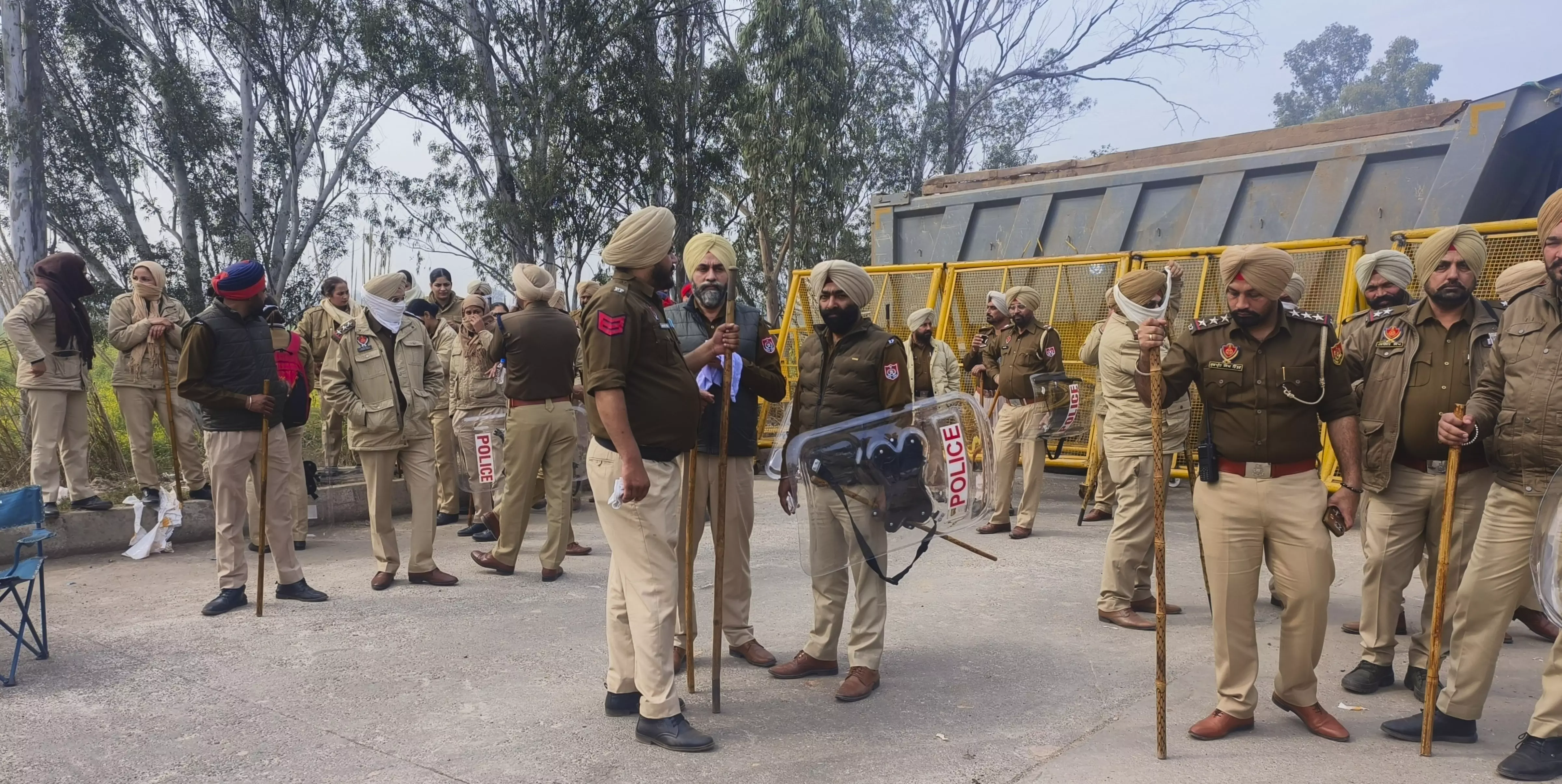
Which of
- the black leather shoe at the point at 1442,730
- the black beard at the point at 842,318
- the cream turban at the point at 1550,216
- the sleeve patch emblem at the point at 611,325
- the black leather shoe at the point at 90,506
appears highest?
the cream turban at the point at 1550,216

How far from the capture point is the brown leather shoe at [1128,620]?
5211 millimetres

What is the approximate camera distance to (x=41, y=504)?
4.82 metres

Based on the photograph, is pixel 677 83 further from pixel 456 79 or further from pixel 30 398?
pixel 30 398

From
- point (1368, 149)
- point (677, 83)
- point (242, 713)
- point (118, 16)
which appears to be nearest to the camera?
point (242, 713)

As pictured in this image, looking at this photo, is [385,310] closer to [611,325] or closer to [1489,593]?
[611,325]

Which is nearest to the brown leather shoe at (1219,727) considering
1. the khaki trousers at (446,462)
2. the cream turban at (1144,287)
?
the cream turban at (1144,287)

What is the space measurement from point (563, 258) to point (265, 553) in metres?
10.9

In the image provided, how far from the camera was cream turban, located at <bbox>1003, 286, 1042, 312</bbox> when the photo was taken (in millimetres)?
7992

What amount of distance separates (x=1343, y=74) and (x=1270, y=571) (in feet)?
230

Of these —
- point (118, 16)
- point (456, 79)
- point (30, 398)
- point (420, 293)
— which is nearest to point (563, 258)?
point (456, 79)

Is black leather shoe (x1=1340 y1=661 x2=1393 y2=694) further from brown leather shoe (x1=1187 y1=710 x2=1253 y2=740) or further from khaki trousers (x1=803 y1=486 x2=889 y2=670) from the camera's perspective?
khaki trousers (x1=803 y1=486 x2=889 y2=670)

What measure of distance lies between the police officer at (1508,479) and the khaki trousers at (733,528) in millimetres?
2677

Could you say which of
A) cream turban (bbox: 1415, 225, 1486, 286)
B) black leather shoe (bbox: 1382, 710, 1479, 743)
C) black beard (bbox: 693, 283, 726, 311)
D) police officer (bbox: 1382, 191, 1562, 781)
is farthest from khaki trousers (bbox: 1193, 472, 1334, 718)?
black beard (bbox: 693, 283, 726, 311)

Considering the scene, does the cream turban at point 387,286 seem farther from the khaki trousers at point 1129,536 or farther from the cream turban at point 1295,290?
the cream turban at point 1295,290
